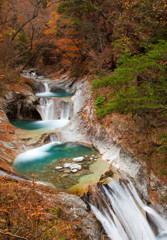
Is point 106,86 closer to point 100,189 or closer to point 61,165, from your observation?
point 61,165

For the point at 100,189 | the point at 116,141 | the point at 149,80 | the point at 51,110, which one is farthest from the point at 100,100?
the point at 100,189

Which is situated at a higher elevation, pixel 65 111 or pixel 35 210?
pixel 65 111

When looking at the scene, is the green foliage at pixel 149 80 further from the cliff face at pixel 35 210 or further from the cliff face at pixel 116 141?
the cliff face at pixel 35 210

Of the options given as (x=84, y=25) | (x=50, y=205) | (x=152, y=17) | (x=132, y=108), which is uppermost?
(x=84, y=25)

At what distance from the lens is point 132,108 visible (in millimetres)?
5719

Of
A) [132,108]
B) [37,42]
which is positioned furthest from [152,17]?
[37,42]

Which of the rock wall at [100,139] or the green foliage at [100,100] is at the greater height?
the green foliage at [100,100]

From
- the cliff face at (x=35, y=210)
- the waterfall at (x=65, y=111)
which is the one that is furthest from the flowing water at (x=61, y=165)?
the waterfall at (x=65, y=111)

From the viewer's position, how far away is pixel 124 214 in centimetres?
481

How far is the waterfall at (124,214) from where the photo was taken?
14.4 feet

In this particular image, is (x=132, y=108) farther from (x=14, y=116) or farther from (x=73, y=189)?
(x=14, y=116)

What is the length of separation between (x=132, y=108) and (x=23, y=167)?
15.8 feet

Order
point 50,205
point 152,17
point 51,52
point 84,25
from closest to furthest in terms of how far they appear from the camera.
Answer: point 50,205, point 152,17, point 84,25, point 51,52

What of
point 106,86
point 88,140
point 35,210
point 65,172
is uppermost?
point 106,86
